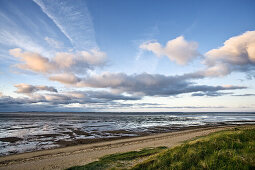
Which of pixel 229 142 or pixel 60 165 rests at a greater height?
pixel 229 142

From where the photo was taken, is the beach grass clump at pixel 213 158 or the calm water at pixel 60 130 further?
the calm water at pixel 60 130

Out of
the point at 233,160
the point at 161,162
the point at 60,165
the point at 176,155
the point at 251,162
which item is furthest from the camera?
the point at 60,165

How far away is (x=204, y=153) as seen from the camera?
7953 mm

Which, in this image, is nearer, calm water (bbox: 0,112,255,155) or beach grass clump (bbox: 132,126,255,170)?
beach grass clump (bbox: 132,126,255,170)

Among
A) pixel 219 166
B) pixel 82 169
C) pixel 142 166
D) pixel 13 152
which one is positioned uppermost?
pixel 219 166

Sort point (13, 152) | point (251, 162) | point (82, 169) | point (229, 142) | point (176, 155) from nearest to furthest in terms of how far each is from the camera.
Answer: point (251, 162), point (176, 155), point (229, 142), point (82, 169), point (13, 152)

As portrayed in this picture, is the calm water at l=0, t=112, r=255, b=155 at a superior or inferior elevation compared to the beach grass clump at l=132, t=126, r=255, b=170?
inferior

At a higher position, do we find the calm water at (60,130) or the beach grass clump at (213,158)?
the beach grass clump at (213,158)

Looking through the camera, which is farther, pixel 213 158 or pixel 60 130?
pixel 60 130

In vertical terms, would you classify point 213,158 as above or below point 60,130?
above

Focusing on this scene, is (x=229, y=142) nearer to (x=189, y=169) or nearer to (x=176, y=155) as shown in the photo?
(x=176, y=155)

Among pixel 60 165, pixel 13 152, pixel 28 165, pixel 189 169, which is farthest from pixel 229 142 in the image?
pixel 13 152

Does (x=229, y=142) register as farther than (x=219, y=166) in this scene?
Yes

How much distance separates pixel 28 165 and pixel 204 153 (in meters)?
12.9
